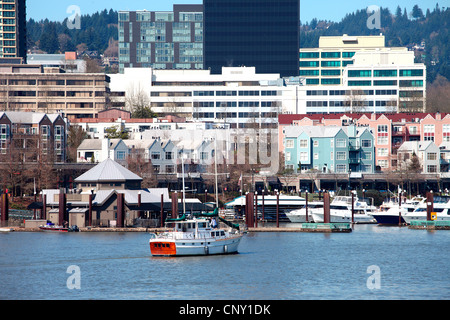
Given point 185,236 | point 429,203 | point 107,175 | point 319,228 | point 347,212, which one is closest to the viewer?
point 185,236

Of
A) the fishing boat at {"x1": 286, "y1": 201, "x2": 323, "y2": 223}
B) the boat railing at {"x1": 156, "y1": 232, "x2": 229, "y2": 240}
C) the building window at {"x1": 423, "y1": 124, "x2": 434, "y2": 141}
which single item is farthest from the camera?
the building window at {"x1": 423, "y1": 124, "x2": 434, "y2": 141}

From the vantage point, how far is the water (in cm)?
5619

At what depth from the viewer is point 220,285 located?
58.7 m

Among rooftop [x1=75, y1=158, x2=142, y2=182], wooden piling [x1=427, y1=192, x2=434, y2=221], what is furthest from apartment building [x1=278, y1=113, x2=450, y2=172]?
rooftop [x1=75, y1=158, x2=142, y2=182]

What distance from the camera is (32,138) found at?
446ft

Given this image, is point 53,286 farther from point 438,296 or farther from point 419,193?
point 419,193

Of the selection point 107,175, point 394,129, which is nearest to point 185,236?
point 107,175

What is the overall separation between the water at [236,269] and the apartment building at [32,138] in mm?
42672

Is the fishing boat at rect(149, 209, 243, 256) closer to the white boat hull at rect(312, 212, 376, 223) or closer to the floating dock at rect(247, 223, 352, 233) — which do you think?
the floating dock at rect(247, 223, 352, 233)

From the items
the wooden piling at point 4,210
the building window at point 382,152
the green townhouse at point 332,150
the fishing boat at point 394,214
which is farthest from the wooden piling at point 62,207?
the building window at point 382,152

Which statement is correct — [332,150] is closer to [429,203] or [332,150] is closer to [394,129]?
[394,129]

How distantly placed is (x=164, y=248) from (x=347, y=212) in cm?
4380

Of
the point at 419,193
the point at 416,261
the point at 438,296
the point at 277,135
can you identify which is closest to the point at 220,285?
the point at 438,296

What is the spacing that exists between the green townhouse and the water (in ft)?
200
